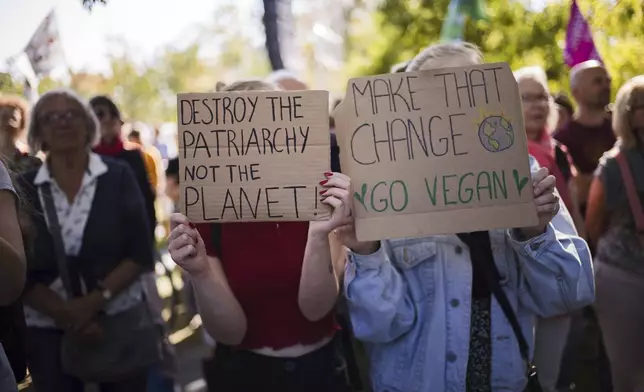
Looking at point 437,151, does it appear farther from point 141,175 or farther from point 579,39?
Result: point 579,39

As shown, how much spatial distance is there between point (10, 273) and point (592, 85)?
13.6ft

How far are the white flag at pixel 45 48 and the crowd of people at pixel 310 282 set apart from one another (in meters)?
0.75

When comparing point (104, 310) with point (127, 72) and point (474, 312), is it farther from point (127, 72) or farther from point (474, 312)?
point (127, 72)

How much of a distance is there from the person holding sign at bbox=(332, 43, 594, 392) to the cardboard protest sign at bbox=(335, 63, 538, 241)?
0.02 m

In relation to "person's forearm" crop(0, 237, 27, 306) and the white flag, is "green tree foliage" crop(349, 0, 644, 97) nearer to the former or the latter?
the white flag

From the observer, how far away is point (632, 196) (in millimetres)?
3662

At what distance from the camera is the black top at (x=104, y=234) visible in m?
3.33

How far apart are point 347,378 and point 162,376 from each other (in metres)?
1.53

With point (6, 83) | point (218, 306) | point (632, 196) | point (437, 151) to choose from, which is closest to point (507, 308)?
point (437, 151)

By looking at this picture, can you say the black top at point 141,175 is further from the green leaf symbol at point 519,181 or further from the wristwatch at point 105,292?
the green leaf symbol at point 519,181

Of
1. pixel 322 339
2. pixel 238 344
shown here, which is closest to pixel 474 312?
pixel 322 339

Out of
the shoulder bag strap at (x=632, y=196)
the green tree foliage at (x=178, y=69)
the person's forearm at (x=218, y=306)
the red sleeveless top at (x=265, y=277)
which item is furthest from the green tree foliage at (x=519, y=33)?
the green tree foliage at (x=178, y=69)

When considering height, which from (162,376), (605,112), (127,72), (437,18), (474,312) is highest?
(127,72)

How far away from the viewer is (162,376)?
13.1 ft
